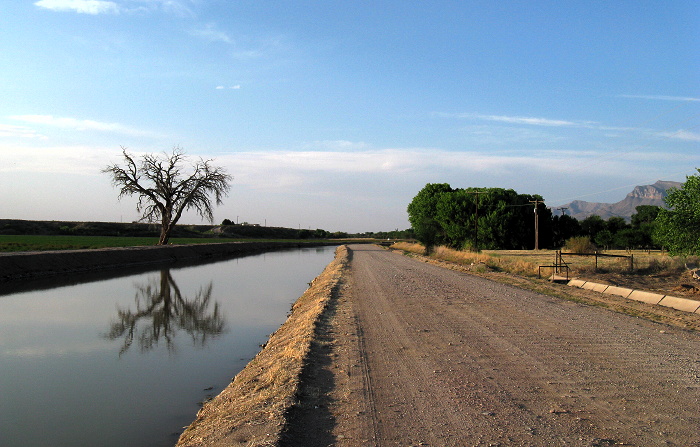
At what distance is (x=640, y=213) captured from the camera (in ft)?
330

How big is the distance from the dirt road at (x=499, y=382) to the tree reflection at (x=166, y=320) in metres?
4.36

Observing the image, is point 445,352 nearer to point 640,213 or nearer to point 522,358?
point 522,358

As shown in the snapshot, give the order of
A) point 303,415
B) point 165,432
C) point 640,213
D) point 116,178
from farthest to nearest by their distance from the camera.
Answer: point 640,213 → point 116,178 → point 165,432 → point 303,415

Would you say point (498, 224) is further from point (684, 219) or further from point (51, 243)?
point (51, 243)

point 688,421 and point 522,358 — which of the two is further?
point 522,358

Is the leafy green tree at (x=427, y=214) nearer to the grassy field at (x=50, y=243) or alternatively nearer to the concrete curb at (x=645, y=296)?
the grassy field at (x=50, y=243)

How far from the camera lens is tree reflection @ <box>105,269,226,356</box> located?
13.5 metres

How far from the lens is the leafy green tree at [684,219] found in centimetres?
2089

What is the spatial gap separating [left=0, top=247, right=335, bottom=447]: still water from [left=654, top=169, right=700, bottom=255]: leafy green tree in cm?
1616

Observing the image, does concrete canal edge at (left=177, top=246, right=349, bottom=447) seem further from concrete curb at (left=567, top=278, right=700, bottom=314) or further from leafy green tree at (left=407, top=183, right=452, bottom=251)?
leafy green tree at (left=407, top=183, right=452, bottom=251)

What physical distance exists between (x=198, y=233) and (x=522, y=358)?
388 feet

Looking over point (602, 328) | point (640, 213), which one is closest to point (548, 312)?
point (602, 328)

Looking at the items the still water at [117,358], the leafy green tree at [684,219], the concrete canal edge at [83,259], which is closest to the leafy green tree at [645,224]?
the leafy green tree at [684,219]

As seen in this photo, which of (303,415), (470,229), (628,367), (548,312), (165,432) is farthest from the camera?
(470,229)
